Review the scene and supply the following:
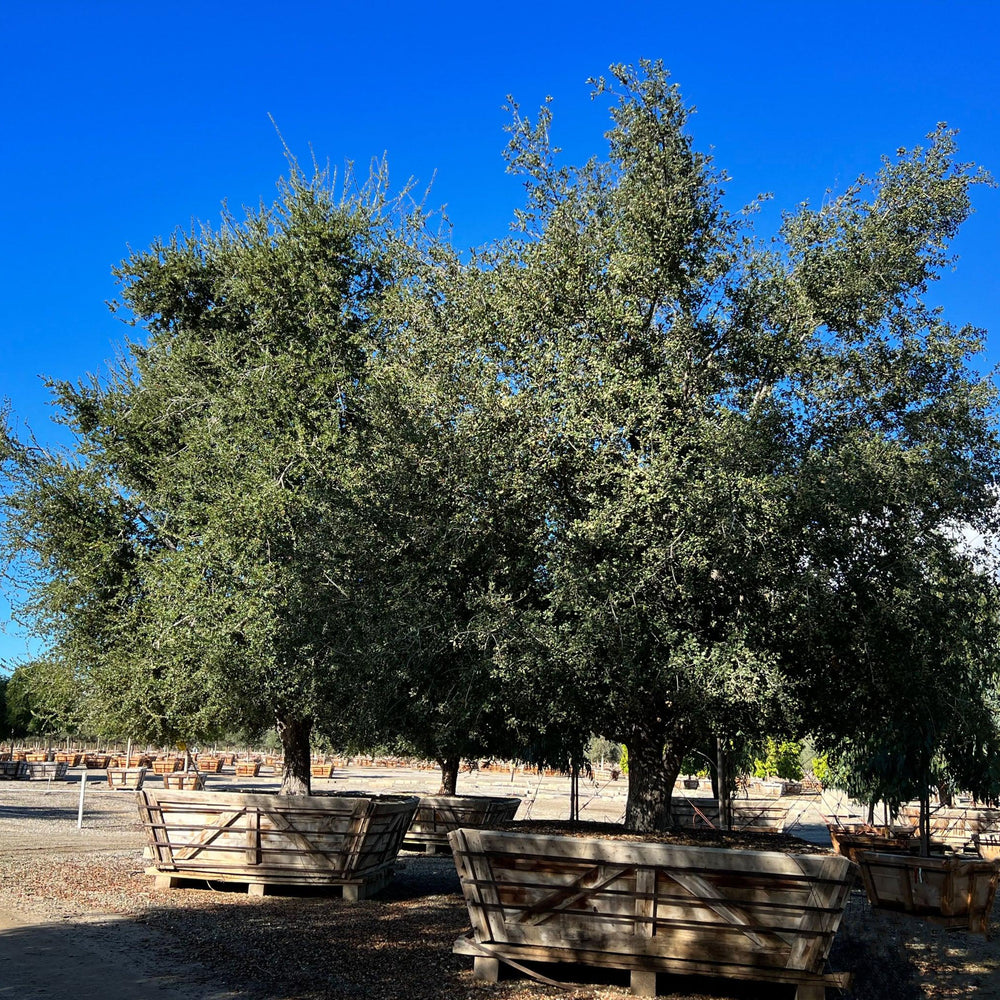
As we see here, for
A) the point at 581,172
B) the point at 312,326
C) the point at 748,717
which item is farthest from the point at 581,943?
the point at 312,326

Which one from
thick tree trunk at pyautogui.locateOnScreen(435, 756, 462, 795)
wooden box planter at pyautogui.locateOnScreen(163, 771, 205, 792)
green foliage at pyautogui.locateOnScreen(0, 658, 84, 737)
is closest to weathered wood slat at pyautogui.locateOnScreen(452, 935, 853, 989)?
green foliage at pyautogui.locateOnScreen(0, 658, 84, 737)

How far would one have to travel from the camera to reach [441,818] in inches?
795

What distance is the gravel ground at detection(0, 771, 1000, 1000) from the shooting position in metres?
7.82

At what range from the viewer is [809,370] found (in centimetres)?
1053

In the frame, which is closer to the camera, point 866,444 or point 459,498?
point 866,444

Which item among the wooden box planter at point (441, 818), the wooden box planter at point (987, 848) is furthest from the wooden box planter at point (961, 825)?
the wooden box planter at point (441, 818)

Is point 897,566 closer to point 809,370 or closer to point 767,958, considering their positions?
point 809,370

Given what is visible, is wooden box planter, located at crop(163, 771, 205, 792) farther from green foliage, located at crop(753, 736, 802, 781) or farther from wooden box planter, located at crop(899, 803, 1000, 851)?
green foliage, located at crop(753, 736, 802, 781)

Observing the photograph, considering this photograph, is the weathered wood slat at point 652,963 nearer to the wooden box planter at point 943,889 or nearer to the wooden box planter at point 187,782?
the wooden box planter at point 943,889

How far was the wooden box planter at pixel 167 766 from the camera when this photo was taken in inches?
1843

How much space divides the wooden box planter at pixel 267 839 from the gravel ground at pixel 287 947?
1.03 feet

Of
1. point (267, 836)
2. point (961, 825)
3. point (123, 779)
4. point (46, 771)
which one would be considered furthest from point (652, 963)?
point (46, 771)

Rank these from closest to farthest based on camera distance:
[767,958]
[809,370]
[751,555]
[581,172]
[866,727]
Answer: [767,958] → [751,555] → [809,370] → [866,727] → [581,172]

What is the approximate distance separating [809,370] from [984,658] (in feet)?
12.3
